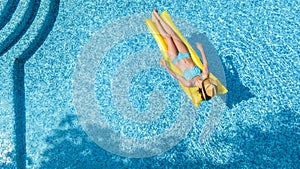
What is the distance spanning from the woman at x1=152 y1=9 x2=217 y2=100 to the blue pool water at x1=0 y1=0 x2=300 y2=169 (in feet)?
1.57

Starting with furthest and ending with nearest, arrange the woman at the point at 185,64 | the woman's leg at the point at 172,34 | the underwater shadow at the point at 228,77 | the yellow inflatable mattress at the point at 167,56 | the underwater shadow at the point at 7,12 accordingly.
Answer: the underwater shadow at the point at 7,12
the underwater shadow at the point at 228,77
the woman's leg at the point at 172,34
the yellow inflatable mattress at the point at 167,56
the woman at the point at 185,64

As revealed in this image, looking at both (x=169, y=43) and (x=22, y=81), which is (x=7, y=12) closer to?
(x=22, y=81)

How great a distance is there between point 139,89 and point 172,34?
1053mm

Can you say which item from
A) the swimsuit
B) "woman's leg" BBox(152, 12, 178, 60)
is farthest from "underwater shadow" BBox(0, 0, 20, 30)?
the swimsuit

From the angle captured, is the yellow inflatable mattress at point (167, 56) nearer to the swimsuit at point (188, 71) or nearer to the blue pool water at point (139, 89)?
the swimsuit at point (188, 71)

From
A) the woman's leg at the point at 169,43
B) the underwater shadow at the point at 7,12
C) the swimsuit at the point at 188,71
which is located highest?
the underwater shadow at the point at 7,12

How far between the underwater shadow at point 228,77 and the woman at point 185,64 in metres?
0.51

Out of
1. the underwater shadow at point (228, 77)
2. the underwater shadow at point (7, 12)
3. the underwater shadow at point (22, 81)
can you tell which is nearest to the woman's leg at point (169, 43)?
the underwater shadow at point (228, 77)

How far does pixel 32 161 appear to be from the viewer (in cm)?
619

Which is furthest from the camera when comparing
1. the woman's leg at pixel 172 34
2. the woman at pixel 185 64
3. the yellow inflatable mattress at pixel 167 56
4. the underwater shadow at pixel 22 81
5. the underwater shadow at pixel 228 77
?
the underwater shadow at pixel 22 81

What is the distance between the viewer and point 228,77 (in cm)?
628

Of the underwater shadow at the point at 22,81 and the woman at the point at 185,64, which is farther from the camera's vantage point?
the underwater shadow at the point at 22,81

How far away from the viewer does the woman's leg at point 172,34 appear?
595cm

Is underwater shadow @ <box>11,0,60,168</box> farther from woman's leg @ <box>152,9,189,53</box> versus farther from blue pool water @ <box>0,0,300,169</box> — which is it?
woman's leg @ <box>152,9,189,53</box>
